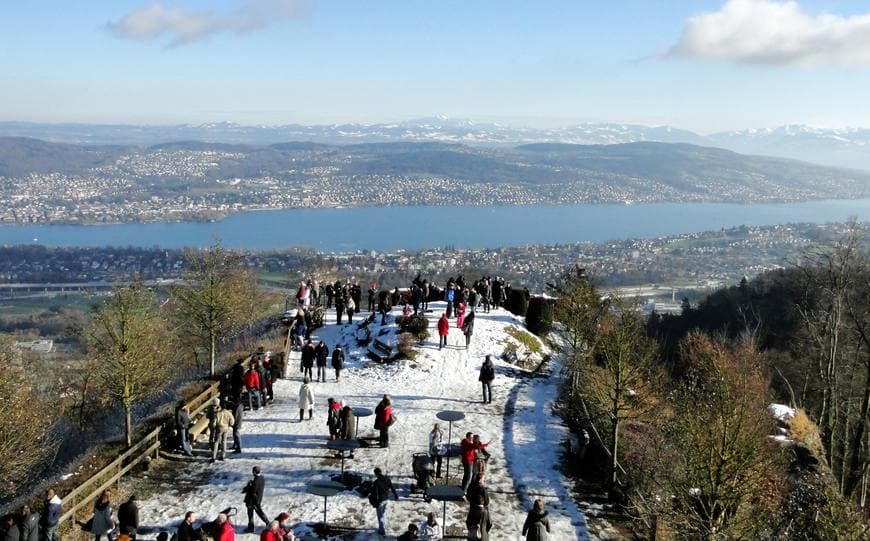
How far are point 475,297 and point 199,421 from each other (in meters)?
12.6

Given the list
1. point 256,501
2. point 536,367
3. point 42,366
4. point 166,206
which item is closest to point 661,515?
point 256,501

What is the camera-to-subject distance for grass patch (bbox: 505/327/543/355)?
87.6 ft

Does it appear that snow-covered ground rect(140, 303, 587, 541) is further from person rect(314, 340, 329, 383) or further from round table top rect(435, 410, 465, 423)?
round table top rect(435, 410, 465, 423)

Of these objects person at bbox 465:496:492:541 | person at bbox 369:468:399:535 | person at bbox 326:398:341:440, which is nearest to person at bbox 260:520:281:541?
person at bbox 369:468:399:535

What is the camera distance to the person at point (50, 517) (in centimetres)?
1101

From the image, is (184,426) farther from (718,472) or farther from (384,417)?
(718,472)

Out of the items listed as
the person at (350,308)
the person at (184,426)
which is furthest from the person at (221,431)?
the person at (350,308)

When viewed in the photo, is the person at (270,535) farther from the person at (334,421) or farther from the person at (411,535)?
the person at (334,421)

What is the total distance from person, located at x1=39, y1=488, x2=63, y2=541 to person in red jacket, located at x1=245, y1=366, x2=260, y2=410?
7584 millimetres

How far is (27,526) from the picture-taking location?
1076 centimetres

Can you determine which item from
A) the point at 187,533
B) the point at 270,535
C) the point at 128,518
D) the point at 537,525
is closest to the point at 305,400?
the point at 128,518

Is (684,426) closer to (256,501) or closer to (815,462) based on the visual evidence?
(256,501)

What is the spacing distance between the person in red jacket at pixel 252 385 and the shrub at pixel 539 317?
1391 centimetres

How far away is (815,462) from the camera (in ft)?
63.4
